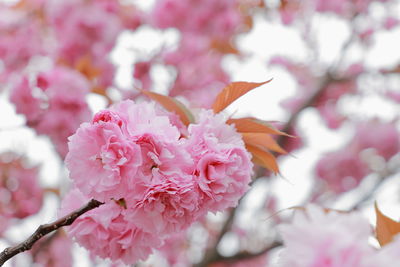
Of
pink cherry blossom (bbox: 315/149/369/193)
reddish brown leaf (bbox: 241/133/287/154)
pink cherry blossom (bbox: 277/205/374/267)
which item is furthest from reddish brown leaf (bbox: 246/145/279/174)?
pink cherry blossom (bbox: 315/149/369/193)

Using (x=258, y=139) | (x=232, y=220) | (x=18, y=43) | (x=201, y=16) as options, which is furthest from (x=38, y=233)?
(x=201, y=16)

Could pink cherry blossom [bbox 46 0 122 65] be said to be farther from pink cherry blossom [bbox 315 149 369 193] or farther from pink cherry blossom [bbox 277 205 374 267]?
pink cherry blossom [bbox 315 149 369 193]

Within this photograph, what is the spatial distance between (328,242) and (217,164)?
13.4 inches

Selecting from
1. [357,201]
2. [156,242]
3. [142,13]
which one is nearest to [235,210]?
[357,201]

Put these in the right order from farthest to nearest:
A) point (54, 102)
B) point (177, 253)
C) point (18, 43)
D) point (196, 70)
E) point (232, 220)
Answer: point (177, 253) → point (196, 70) → point (232, 220) → point (18, 43) → point (54, 102)

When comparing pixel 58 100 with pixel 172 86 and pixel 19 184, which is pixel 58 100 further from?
pixel 172 86

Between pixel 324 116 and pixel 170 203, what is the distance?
4556mm

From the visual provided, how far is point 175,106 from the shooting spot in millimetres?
989

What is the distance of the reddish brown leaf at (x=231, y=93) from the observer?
92 cm

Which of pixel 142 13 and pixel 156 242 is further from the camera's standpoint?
pixel 142 13

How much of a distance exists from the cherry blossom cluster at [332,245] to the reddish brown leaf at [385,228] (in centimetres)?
22

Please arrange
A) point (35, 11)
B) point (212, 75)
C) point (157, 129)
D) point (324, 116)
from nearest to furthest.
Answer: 1. point (157, 129)
2. point (35, 11)
3. point (212, 75)
4. point (324, 116)

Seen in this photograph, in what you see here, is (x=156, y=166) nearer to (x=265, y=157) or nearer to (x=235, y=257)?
(x=265, y=157)

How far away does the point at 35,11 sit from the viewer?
9.62ft
